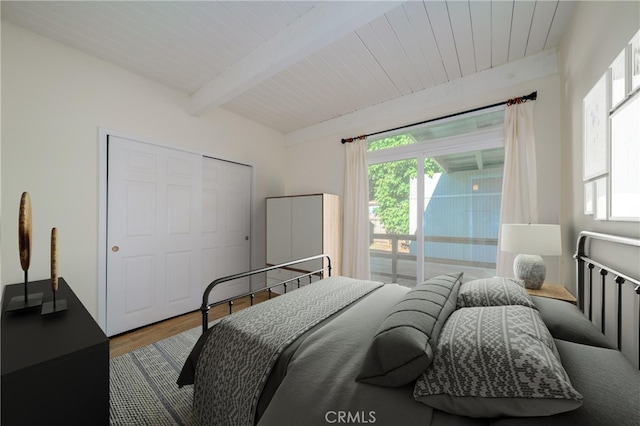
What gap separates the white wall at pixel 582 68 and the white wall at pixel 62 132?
3.65m

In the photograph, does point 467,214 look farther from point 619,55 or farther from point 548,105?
point 619,55

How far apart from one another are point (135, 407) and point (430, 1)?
336 cm

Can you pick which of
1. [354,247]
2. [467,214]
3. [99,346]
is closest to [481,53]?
[467,214]

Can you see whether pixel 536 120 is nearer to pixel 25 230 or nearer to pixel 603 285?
pixel 603 285

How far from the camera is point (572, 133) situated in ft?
6.18

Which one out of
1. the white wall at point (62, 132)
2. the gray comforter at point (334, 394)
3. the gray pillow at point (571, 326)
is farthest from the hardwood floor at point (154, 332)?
the gray pillow at point (571, 326)

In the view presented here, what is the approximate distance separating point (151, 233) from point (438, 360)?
3054 mm

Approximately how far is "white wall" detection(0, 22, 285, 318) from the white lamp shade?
357 centimetres

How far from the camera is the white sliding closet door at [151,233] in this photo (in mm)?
2553

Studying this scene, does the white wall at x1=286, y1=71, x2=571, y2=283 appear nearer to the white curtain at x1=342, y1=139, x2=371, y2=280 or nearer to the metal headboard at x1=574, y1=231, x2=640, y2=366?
the white curtain at x1=342, y1=139, x2=371, y2=280

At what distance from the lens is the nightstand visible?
1.70 meters

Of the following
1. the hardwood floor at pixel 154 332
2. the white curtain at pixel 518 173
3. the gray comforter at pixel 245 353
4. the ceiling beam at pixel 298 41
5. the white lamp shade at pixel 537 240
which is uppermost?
the ceiling beam at pixel 298 41

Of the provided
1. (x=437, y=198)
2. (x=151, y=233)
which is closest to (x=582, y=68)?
(x=437, y=198)

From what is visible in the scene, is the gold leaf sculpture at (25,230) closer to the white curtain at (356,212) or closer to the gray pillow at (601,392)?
the gray pillow at (601,392)
